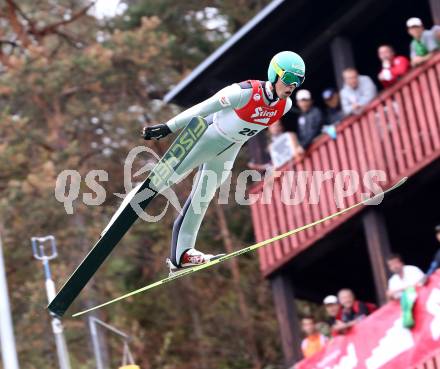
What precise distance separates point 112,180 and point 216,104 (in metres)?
12.8

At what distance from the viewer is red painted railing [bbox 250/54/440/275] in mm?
11953

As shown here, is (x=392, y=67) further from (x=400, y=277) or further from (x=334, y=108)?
(x=400, y=277)

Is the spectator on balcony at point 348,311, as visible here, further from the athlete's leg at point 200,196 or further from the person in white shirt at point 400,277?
the athlete's leg at point 200,196

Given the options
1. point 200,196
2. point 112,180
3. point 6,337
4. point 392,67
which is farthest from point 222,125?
point 112,180

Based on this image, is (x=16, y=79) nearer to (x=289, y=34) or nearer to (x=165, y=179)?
(x=289, y=34)

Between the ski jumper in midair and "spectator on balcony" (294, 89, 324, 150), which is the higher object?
"spectator on balcony" (294, 89, 324, 150)

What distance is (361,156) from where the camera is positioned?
12.7 meters

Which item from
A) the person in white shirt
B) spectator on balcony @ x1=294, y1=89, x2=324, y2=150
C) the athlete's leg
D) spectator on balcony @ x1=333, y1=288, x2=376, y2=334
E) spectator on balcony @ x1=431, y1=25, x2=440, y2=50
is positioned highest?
spectator on balcony @ x1=431, y1=25, x2=440, y2=50

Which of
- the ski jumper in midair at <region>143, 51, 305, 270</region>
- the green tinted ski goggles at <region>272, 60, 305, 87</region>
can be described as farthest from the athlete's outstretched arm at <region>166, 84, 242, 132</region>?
the green tinted ski goggles at <region>272, 60, 305, 87</region>

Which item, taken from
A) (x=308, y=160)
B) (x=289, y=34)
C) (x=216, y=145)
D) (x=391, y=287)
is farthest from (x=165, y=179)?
(x=289, y=34)

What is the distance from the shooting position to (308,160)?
13.2 metres

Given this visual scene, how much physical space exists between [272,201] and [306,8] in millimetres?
2191

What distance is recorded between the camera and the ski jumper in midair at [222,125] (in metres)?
7.82

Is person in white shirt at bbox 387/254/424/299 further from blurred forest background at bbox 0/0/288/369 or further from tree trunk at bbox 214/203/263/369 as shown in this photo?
tree trunk at bbox 214/203/263/369
